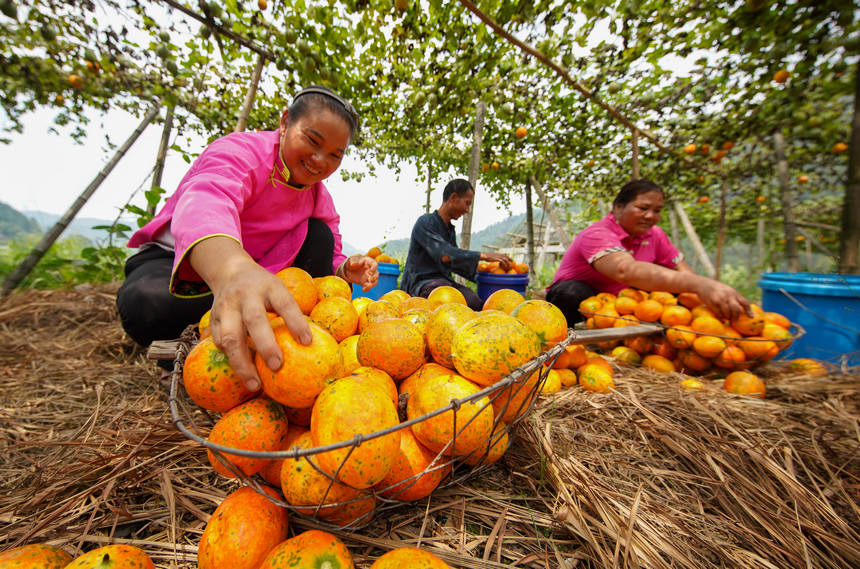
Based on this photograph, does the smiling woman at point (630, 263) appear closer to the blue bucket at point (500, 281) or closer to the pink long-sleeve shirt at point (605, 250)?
the pink long-sleeve shirt at point (605, 250)

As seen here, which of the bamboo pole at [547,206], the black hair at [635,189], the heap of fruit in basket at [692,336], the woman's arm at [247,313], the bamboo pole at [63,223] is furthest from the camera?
the bamboo pole at [547,206]

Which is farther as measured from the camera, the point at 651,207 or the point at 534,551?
the point at 651,207

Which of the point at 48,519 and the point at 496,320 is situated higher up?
the point at 496,320

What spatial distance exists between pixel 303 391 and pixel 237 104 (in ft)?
26.0

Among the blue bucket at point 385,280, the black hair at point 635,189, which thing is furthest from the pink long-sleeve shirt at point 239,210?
the black hair at point 635,189

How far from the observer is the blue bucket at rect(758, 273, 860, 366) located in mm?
2432

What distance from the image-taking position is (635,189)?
333cm

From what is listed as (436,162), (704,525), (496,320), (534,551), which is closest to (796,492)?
(704,525)

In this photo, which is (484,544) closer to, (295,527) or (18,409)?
(295,527)

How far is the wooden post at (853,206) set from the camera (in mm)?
2420

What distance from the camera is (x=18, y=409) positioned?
182 centimetres

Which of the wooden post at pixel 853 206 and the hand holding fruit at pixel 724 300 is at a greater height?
the wooden post at pixel 853 206

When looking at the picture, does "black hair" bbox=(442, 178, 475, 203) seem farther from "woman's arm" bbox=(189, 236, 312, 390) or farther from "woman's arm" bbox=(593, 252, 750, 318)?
"woman's arm" bbox=(189, 236, 312, 390)

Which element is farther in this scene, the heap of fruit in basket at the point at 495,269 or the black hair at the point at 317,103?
the heap of fruit in basket at the point at 495,269
